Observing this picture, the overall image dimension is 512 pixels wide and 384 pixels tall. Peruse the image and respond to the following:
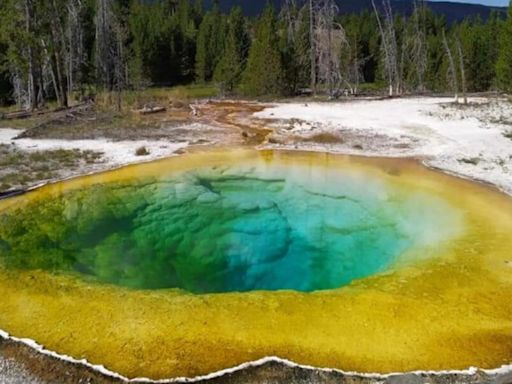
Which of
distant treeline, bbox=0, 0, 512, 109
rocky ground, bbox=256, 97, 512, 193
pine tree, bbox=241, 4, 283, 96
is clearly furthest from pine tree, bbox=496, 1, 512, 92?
pine tree, bbox=241, 4, 283, 96

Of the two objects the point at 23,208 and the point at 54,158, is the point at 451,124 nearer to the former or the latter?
the point at 54,158

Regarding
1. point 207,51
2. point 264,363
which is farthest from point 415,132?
point 207,51

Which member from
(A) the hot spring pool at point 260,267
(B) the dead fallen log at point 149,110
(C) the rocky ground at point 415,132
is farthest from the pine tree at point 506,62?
(A) the hot spring pool at point 260,267

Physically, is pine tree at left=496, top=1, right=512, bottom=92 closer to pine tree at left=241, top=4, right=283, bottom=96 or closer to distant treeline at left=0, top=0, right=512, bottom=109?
distant treeline at left=0, top=0, right=512, bottom=109

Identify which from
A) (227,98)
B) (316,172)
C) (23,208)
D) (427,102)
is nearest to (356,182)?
(316,172)

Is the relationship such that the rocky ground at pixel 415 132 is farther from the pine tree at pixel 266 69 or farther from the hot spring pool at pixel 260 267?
the pine tree at pixel 266 69

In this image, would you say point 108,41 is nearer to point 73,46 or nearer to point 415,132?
point 73,46
